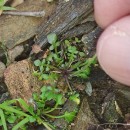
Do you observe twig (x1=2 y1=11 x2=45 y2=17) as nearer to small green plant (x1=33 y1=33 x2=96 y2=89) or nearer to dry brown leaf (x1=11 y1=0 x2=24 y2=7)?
dry brown leaf (x1=11 y1=0 x2=24 y2=7)

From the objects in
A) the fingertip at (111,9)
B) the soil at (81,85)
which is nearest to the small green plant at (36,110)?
the soil at (81,85)

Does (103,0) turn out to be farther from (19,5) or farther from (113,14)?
(19,5)

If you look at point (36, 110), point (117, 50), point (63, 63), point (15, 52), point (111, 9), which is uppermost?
point (111, 9)

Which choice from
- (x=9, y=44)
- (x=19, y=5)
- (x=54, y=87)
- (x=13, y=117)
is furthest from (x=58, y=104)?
(x=19, y=5)

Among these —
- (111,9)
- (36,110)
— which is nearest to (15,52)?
(36,110)

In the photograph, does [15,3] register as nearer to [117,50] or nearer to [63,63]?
[63,63]

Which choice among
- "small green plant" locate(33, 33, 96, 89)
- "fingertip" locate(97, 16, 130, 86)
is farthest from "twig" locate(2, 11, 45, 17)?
"fingertip" locate(97, 16, 130, 86)
